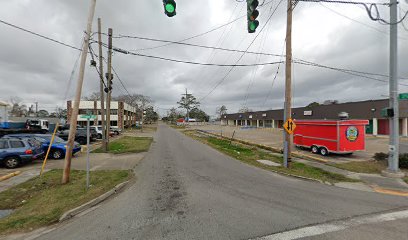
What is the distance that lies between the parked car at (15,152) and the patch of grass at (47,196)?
295cm

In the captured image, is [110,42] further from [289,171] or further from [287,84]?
[289,171]

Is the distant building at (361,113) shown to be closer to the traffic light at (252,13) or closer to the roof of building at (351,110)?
the roof of building at (351,110)

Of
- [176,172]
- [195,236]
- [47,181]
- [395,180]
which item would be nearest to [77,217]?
[195,236]

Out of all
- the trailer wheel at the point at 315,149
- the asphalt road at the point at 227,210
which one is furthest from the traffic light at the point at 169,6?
the trailer wheel at the point at 315,149

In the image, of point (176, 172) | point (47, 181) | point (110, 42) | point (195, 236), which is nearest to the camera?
point (195, 236)

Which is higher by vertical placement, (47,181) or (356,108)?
(356,108)

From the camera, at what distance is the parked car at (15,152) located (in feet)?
34.4

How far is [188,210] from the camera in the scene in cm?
531

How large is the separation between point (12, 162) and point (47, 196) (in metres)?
6.37

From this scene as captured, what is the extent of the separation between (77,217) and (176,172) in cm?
483

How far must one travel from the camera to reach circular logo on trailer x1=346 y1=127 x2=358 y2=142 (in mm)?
14539

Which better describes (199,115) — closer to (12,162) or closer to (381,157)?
(381,157)

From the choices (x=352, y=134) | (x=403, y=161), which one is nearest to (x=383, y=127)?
(x=352, y=134)

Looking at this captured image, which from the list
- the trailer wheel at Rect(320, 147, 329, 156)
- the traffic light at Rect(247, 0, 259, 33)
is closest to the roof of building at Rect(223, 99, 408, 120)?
the trailer wheel at Rect(320, 147, 329, 156)
